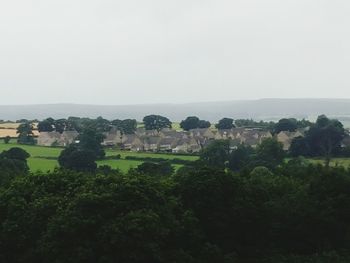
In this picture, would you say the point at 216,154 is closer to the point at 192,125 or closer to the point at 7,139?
the point at 7,139

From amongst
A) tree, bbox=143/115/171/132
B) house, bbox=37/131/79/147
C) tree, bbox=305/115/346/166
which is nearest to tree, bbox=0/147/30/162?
house, bbox=37/131/79/147

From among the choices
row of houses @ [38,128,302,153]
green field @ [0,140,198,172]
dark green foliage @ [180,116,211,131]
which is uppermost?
dark green foliage @ [180,116,211,131]

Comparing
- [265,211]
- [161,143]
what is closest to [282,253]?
[265,211]

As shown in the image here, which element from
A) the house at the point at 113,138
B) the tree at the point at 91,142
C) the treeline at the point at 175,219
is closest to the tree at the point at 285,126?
the house at the point at 113,138

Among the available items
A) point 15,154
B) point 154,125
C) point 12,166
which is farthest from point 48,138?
point 12,166

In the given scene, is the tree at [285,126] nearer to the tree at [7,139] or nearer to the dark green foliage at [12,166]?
the tree at [7,139]

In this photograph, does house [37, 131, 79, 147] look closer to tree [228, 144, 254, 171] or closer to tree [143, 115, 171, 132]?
tree [143, 115, 171, 132]
